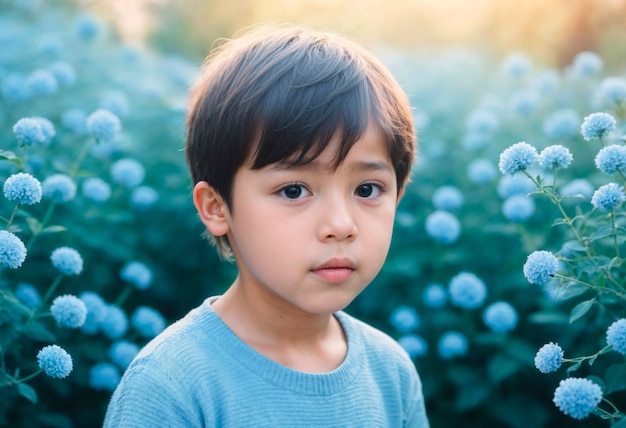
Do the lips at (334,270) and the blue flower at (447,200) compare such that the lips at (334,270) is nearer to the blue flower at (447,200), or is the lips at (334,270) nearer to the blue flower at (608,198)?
the blue flower at (608,198)

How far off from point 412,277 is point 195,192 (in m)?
1.38

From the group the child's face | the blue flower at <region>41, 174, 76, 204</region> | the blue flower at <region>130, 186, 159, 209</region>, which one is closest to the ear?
the child's face

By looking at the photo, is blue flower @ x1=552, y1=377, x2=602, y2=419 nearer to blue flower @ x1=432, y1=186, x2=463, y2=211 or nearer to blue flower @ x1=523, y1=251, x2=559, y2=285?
blue flower @ x1=523, y1=251, x2=559, y2=285

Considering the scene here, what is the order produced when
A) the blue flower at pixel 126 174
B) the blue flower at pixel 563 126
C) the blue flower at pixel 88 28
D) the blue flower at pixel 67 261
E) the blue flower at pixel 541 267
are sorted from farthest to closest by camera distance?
the blue flower at pixel 88 28
the blue flower at pixel 563 126
the blue flower at pixel 126 174
the blue flower at pixel 67 261
the blue flower at pixel 541 267

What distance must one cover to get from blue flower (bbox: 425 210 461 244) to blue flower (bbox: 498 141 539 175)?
4.07ft

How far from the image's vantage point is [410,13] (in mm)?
6918

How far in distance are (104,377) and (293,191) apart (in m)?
1.17

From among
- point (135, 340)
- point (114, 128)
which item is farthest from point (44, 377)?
point (114, 128)

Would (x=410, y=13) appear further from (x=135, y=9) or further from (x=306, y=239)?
(x=306, y=239)

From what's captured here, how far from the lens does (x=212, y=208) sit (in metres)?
2.05

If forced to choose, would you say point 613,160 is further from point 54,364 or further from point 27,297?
point 27,297

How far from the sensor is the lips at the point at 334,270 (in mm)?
1781

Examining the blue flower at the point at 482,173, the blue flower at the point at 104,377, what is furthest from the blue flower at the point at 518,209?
the blue flower at the point at 104,377

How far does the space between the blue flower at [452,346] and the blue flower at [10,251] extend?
1664 mm
